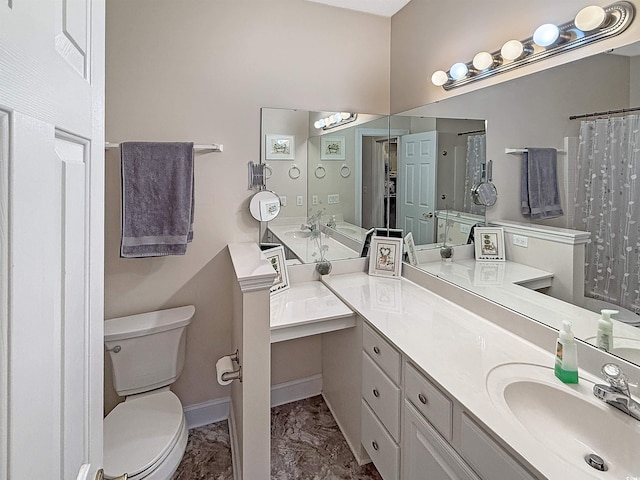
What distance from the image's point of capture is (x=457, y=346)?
140 cm

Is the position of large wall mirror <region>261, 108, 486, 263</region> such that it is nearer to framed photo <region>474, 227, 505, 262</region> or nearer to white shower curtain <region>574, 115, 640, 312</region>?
framed photo <region>474, 227, 505, 262</region>

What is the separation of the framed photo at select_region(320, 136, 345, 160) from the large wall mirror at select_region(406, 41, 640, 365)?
101 cm

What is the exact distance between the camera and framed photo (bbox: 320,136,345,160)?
2.34 metres

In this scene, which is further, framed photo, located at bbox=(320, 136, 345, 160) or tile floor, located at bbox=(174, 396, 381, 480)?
framed photo, located at bbox=(320, 136, 345, 160)

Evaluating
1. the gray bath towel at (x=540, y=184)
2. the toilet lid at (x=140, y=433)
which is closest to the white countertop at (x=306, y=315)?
the toilet lid at (x=140, y=433)

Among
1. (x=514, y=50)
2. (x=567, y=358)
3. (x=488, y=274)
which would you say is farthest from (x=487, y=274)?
(x=514, y=50)

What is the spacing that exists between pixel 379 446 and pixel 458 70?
1.91 m

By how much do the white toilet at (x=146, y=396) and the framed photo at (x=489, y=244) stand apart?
1621 millimetres

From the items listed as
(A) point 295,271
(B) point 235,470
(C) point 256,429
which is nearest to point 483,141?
(A) point 295,271

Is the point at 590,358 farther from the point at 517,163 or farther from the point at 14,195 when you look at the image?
the point at 14,195

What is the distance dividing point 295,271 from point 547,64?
1679 millimetres

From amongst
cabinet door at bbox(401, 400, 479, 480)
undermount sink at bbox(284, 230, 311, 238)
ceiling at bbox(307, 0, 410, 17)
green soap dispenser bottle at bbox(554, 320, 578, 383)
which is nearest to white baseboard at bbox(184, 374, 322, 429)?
undermount sink at bbox(284, 230, 311, 238)

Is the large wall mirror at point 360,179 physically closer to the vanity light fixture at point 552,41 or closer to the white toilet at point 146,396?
the vanity light fixture at point 552,41

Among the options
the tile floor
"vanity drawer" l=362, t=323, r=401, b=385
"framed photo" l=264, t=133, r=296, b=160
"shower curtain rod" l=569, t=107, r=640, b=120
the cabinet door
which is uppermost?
"framed photo" l=264, t=133, r=296, b=160
